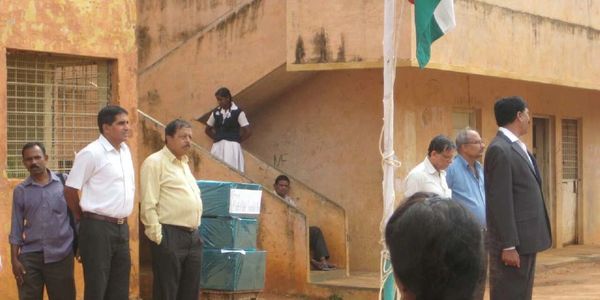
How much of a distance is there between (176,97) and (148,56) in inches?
77.5

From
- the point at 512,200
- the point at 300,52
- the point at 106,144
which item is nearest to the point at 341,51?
the point at 300,52

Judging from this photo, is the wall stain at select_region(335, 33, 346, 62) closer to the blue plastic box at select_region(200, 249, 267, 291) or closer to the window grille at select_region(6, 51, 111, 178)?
the blue plastic box at select_region(200, 249, 267, 291)

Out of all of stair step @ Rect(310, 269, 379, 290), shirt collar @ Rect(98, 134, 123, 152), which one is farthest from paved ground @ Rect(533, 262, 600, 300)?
shirt collar @ Rect(98, 134, 123, 152)

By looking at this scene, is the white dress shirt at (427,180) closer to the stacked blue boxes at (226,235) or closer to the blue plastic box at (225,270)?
the stacked blue boxes at (226,235)

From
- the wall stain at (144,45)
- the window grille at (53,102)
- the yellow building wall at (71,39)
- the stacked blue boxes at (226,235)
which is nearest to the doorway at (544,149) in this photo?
the wall stain at (144,45)

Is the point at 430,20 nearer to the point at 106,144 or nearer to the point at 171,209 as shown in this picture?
the point at 171,209

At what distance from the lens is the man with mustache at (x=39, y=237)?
26.4 ft

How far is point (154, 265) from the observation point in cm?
900

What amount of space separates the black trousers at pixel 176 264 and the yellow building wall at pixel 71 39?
1.35m

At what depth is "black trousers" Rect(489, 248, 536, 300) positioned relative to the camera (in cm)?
700

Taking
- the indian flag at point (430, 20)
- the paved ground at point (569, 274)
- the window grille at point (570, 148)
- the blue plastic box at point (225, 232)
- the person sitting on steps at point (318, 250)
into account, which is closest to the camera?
the indian flag at point (430, 20)

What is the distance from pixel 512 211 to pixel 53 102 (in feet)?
15.9

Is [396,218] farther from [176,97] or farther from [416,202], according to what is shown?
[176,97]

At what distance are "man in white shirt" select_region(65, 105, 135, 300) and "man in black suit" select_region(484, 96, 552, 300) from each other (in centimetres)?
281
